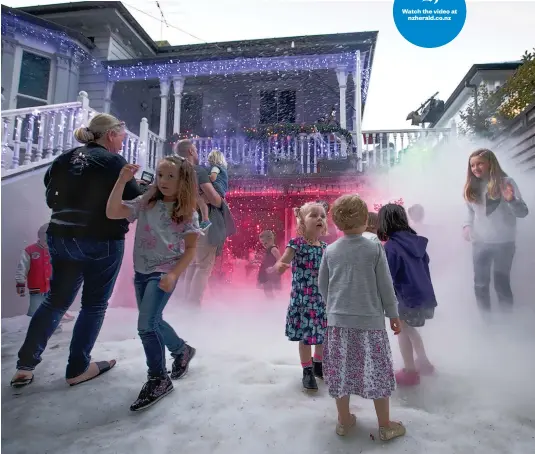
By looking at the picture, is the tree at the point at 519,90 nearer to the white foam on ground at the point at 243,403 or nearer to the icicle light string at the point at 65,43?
the white foam on ground at the point at 243,403

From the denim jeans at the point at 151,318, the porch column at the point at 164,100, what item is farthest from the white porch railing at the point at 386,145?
the denim jeans at the point at 151,318

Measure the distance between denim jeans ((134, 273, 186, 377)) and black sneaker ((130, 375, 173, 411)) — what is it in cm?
3

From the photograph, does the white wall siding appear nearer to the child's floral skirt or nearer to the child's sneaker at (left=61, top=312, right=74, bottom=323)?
the child's sneaker at (left=61, top=312, right=74, bottom=323)

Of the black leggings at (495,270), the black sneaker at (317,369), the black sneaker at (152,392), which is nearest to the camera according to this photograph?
the black sneaker at (152,392)

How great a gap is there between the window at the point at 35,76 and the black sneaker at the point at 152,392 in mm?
4174

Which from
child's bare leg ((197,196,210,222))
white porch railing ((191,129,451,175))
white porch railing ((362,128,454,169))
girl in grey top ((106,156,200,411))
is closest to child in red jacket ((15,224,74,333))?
girl in grey top ((106,156,200,411))

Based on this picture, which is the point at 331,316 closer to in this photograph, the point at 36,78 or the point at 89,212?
the point at 89,212

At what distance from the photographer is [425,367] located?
187 centimetres

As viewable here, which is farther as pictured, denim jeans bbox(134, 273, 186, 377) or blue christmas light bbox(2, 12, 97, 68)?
blue christmas light bbox(2, 12, 97, 68)

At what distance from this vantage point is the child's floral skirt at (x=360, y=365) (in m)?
1.32

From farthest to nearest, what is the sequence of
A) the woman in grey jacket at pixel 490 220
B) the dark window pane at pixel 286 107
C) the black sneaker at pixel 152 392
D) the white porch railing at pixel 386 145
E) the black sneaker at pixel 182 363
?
the dark window pane at pixel 286 107, the white porch railing at pixel 386 145, the woman in grey jacket at pixel 490 220, the black sneaker at pixel 182 363, the black sneaker at pixel 152 392

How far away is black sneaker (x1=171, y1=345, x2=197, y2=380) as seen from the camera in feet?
5.46

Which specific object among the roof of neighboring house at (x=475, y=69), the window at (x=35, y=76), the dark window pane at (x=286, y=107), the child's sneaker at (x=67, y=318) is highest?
the dark window pane at (x=286, y=107)

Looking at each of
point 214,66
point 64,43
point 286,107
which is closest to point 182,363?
point 214,66
